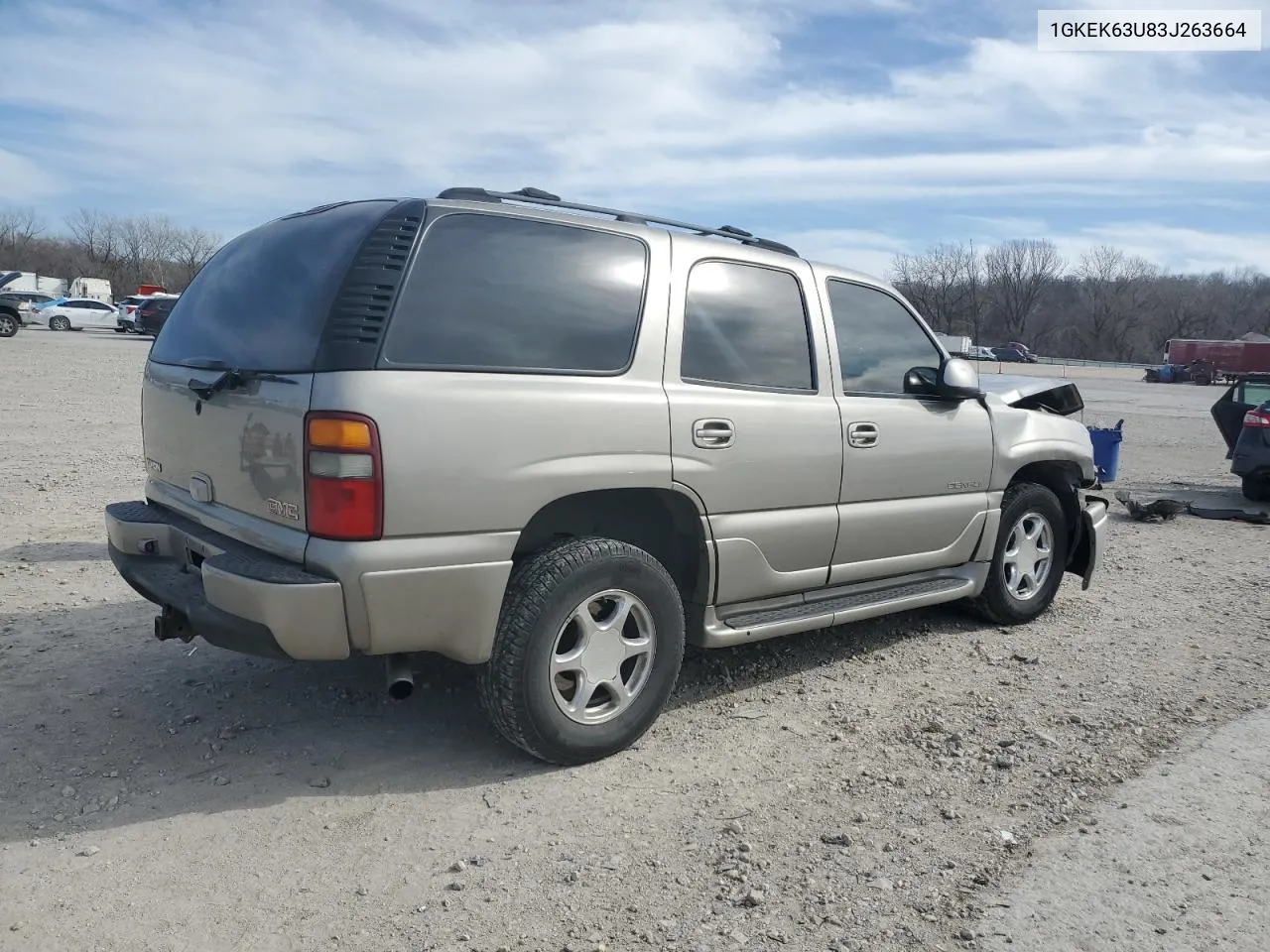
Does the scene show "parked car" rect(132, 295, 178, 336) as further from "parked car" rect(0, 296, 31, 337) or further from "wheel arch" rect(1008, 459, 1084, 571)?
"wheel arch" rect(1008, 459, 1084, 571)

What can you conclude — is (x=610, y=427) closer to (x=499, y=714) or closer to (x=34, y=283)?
(x=499, y=714)

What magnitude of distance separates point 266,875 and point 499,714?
0.89 meters

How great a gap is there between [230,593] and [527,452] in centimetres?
104

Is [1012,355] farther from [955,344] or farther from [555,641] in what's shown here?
[555,641]

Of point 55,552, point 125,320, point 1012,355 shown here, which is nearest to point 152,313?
point 125,320

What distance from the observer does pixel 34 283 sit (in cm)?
7000

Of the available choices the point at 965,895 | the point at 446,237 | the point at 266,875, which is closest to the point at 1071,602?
the point at 965,895

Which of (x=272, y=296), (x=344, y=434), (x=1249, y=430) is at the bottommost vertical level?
(x=1249, y=430)

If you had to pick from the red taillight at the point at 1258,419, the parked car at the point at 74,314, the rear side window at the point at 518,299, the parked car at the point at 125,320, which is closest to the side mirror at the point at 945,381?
the rear side window at the point at 518,299

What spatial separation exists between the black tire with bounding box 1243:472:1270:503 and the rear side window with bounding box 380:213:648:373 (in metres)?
9.78

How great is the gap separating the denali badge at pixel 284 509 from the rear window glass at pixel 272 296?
0.43m

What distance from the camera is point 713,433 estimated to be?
12.9 ft

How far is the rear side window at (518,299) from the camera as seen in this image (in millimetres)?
3328

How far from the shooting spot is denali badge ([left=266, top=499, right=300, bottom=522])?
127 inches
